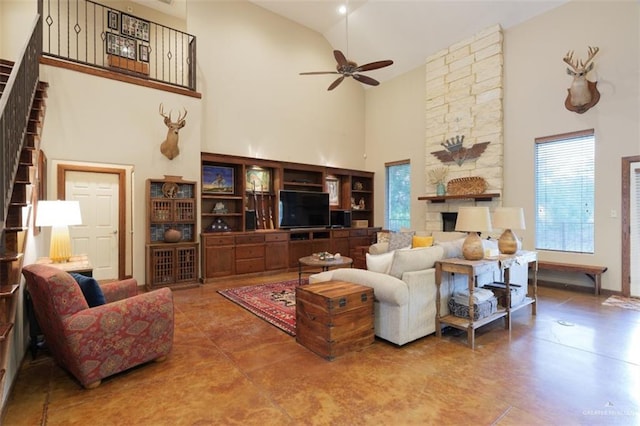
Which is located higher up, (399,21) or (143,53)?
(399,21)

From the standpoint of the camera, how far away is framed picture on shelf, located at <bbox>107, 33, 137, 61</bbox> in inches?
251

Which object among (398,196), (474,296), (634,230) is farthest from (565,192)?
(474,296)

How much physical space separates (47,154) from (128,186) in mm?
1561

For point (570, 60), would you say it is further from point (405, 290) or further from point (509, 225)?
point (405, 290)

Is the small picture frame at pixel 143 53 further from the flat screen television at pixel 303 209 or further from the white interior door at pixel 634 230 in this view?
the white interior door at pixel 634 230

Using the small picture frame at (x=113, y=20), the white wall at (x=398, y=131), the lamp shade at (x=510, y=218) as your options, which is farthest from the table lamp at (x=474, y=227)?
the small picture frame at (x=113, y=20)

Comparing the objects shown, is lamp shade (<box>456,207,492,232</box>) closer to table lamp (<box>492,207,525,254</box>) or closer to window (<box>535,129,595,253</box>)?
table lamp (<box>492,207,525,254</box>)

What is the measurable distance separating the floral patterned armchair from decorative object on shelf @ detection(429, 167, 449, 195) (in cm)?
594

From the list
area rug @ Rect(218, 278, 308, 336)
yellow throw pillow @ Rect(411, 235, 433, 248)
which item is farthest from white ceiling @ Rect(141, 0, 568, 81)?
area rug @ Rect(218, 278, 308, 336)

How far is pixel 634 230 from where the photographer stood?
4762mm

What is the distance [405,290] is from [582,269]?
384cm

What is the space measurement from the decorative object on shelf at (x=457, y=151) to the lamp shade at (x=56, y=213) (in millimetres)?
6488

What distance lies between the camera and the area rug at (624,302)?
14.1ft

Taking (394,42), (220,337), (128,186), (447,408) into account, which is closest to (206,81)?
(128,186)
